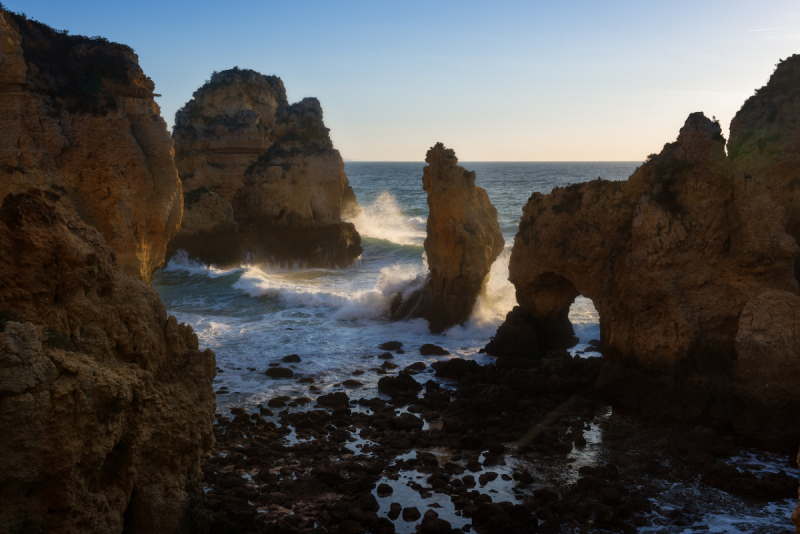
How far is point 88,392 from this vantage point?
5844 mm

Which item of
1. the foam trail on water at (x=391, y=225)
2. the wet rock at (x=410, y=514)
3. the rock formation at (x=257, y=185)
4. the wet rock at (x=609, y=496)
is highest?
the rock formation at (x=257, y=185)

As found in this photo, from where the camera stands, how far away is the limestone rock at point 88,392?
5.50 m

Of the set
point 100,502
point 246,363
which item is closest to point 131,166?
point 246,363

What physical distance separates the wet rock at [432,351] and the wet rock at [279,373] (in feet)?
12.4

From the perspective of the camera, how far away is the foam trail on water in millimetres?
48719

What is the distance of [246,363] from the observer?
17453mm

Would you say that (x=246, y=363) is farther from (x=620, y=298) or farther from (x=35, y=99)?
(x=620, y=298)

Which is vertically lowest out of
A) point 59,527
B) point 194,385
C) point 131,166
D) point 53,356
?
point 59,527

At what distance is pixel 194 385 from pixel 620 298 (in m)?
8.96

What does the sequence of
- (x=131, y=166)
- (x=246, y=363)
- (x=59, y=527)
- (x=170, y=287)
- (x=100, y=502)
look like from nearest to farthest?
1. (x=59, y=527)
2. (x=100, y=502)
3. (x=131, y=166)
4. (x=246, y=363)
5. (x=170, y=287)

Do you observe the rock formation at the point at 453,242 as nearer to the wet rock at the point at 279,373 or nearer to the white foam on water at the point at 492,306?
the white foam on water at the point at 492,306

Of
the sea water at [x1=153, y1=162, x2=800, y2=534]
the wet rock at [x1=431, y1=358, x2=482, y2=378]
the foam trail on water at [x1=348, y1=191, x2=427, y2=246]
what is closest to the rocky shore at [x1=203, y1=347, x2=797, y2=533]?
the sea water at [x1=153, y1=162, x2=800, y2=534]

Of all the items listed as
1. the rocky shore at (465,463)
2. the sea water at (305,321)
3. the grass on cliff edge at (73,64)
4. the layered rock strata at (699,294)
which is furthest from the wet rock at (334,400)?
the grass on cliff edge at (73,64)

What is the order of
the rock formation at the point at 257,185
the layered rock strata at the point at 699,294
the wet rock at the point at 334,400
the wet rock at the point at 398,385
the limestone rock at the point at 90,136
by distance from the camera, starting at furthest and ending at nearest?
1. the rock formation at the point at 257,185
2. the wet rock at the point at 398,385
3. the wet rock at the point at 334,400
4. the limestone rock at the point at 90,136
5. the layered rock strata at the point at 699,294
